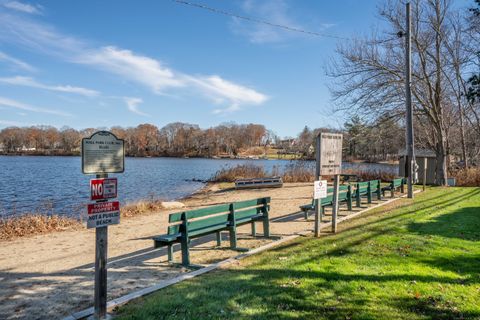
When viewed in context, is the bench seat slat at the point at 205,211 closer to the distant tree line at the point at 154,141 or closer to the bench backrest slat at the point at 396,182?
the bench backrest slat at the point at 396,182

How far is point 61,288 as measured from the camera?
5.63 metres

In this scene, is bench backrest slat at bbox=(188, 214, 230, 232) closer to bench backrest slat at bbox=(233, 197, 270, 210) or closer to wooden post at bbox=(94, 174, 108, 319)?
bench backrest slat at bbox=(233, 197, 270, 210)

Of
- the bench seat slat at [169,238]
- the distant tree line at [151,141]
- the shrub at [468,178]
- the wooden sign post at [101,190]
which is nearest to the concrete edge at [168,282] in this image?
the wooden sign post at [101,190]

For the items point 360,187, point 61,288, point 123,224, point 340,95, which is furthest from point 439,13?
point 61,288

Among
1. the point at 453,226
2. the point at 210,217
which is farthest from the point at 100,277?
the point at 453,226

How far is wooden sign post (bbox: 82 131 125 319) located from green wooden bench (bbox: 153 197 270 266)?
201cm

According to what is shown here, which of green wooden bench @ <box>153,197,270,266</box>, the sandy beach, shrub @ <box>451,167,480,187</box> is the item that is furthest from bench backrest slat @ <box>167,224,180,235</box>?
shrub @ <box>451,167,480,187</box>

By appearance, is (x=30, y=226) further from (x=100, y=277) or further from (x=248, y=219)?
(x=100, y=277)

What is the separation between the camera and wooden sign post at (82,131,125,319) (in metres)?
4.23

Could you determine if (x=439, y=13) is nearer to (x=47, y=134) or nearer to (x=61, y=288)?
(x=61, y=288)

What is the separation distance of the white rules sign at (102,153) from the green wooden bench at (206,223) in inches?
90.6

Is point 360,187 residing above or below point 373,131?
below

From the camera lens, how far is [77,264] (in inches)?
287

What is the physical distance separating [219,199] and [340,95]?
29.3 feet
